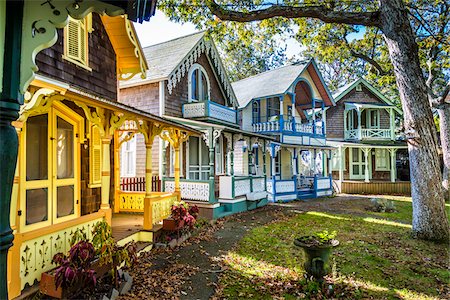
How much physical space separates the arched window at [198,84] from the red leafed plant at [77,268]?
1147 centimetres

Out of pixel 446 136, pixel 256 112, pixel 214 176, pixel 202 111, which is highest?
pixel 256 112

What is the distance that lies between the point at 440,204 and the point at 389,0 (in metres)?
6.16

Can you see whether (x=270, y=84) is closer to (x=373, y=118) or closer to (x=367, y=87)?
(x=367, y=87)

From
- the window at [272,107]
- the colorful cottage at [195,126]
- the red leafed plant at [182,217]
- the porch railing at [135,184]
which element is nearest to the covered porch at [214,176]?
the colorful cottage at [195,126]

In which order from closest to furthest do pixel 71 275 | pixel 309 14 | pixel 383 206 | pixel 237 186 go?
pixel 71 275, pixel 309 14, pixel 237 186, pixel 383 206

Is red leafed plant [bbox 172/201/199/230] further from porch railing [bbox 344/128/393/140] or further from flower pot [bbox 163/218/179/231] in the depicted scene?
porch railing [bbox 344/128/393/140]

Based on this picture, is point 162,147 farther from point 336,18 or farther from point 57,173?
point 336,18

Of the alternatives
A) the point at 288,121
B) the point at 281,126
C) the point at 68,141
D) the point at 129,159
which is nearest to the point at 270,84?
the point at 288,121

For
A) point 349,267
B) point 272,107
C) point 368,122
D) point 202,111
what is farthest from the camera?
point 368,122

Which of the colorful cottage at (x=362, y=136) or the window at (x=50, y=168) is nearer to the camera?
the window at (x=50, y=168)

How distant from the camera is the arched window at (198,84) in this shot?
15.0 metres

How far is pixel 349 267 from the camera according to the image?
6285 millimetres

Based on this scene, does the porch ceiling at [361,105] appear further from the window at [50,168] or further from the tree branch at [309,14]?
the window at [50,168]

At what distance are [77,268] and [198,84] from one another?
12.7 m
